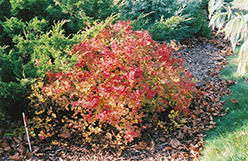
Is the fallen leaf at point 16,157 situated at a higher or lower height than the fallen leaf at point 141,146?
higher

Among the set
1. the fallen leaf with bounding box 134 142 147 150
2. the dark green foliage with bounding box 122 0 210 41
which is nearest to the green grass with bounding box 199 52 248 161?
the fallen leaf with bounding box 134 142 147 150

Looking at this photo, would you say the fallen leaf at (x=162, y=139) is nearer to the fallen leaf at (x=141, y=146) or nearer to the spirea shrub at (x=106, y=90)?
the fallen leaf at (x=141, y=146)

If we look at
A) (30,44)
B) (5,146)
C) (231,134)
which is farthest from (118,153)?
(30,44)

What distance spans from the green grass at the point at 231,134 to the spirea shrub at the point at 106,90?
1.95ft

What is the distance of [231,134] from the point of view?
10.8ft

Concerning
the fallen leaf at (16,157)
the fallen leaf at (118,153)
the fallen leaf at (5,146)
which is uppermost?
the fallen leaf at (5,146)

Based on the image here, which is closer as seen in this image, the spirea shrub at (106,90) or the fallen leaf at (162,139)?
the spirea shrub at (106,90)

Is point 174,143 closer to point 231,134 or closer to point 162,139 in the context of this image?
point 162,139

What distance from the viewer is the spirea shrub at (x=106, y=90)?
302 centimetres

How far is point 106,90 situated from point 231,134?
184 cm

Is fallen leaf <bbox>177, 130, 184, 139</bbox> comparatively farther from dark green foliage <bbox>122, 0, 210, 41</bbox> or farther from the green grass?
dark green foliage <bbox>122, 0, 210, 41</bbox>

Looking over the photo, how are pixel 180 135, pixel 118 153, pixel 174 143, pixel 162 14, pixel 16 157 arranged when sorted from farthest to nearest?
pixel 162 14
pixel 180 135
pixel 174 143
pixel 118 153
pixel 16 157

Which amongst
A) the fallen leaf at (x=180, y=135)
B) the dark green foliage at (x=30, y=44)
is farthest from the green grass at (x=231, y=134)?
the dark green foliage at (x=30, y=44)

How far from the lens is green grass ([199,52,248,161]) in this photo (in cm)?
293
